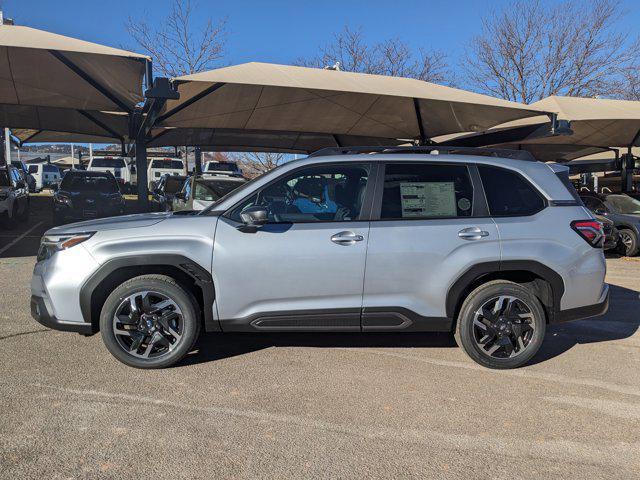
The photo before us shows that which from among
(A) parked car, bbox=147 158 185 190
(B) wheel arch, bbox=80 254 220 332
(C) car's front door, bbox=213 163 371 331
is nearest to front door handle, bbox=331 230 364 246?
(C) car's front door, bbox=213 163 371 331

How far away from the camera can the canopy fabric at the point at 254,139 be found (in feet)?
53.5

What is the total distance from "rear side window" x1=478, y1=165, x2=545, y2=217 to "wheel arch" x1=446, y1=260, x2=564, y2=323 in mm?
442

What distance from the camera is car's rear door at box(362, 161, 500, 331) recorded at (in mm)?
4207

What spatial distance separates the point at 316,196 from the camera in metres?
4.53

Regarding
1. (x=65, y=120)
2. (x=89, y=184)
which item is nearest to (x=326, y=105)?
(x=89, y=184)

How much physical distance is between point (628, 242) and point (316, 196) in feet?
33.0

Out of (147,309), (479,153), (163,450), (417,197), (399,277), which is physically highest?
(479,153)

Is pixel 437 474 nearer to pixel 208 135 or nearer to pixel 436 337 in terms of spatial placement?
pixel 436 337

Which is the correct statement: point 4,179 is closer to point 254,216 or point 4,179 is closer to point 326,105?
point 326,105

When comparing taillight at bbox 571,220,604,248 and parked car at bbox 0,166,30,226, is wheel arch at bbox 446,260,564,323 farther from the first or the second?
parked car at bbox 0,166,30,226

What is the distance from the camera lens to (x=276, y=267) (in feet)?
13.5

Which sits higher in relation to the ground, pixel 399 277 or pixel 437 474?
pixel 399 277

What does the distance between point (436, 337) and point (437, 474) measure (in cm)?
256

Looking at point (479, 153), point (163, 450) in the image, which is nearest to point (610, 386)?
point (479, 153)
